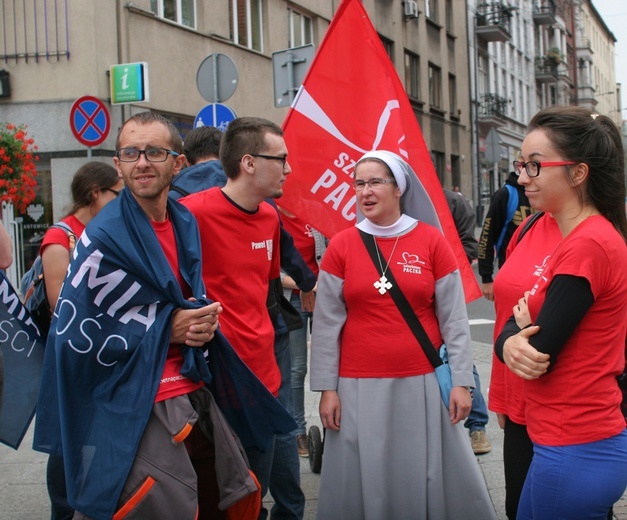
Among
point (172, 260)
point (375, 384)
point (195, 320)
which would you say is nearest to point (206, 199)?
point (172, 260)

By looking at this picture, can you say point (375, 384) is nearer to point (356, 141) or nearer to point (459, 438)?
point (459, 438)

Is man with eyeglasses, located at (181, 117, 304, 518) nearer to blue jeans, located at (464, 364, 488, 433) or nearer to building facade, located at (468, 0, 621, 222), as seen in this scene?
blue jeans, located at (464, 364, 488, 433)

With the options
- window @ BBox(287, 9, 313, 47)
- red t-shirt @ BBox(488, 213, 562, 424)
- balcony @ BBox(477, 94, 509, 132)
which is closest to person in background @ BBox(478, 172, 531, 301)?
red t-shirt @ BBox(488, 213, 562, 424)

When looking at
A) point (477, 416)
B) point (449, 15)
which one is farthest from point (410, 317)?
point (449, 15)

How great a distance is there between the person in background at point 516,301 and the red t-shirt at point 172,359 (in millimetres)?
1142

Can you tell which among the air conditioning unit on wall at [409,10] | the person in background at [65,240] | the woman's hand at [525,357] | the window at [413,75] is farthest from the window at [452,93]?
the woman's hand at [525,357]

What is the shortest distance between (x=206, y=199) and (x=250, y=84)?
14.3 metres

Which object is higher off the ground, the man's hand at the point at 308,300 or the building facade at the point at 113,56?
the building facade at the point at 113,56

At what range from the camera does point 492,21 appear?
33875 mm

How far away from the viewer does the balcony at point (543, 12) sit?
151ft

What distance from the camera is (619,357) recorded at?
2451 mm

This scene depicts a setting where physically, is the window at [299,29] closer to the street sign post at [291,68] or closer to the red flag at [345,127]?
the street sign post at [291,68]

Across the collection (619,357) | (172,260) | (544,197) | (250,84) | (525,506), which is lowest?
(525,506)

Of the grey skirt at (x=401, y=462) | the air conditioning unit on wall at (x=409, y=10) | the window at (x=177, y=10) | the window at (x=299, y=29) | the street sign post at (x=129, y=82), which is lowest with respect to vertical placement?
the grey skirt at (x=401, y=462)
